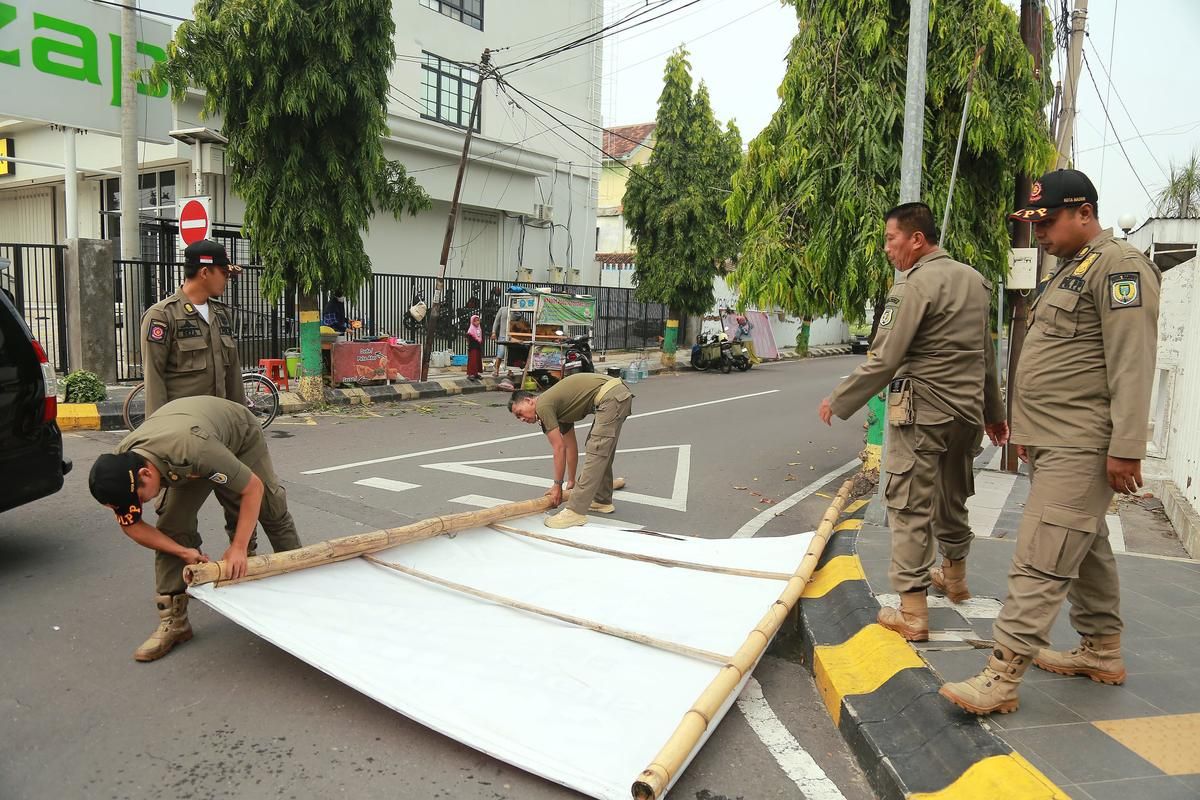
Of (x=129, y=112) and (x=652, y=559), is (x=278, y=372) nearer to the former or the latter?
(x=129, y=112)

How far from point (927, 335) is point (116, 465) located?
3.52m

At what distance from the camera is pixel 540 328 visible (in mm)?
15859

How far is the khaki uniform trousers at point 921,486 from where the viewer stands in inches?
145

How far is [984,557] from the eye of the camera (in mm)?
5039

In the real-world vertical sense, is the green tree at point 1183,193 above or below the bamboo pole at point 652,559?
above

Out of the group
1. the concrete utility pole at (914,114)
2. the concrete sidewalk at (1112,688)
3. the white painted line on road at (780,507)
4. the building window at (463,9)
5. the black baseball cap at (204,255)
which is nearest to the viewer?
the concrete sidewalk at (1112,688)

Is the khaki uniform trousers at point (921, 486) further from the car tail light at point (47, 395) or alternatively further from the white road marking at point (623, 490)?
the car tail light at point (47, 395)

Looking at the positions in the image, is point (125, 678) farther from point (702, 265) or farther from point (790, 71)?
point (702, 265)

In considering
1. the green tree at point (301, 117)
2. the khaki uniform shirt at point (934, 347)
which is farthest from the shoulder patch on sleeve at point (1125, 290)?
the green tree at point (301, 117)

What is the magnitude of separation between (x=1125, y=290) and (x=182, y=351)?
14.3 feet

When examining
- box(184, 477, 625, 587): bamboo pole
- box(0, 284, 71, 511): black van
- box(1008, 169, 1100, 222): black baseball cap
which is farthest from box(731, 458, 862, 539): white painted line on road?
box(0, 284, 71, 511): black van

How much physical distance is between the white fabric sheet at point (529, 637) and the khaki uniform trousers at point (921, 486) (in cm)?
75

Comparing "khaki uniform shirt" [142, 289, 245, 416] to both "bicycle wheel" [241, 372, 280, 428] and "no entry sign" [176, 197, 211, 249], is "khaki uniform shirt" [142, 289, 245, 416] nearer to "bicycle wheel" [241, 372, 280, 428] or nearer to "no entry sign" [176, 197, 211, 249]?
"bicycle wheel" [241, 372, 280, 428]

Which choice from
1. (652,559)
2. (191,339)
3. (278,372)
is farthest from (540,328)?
(191,339)
